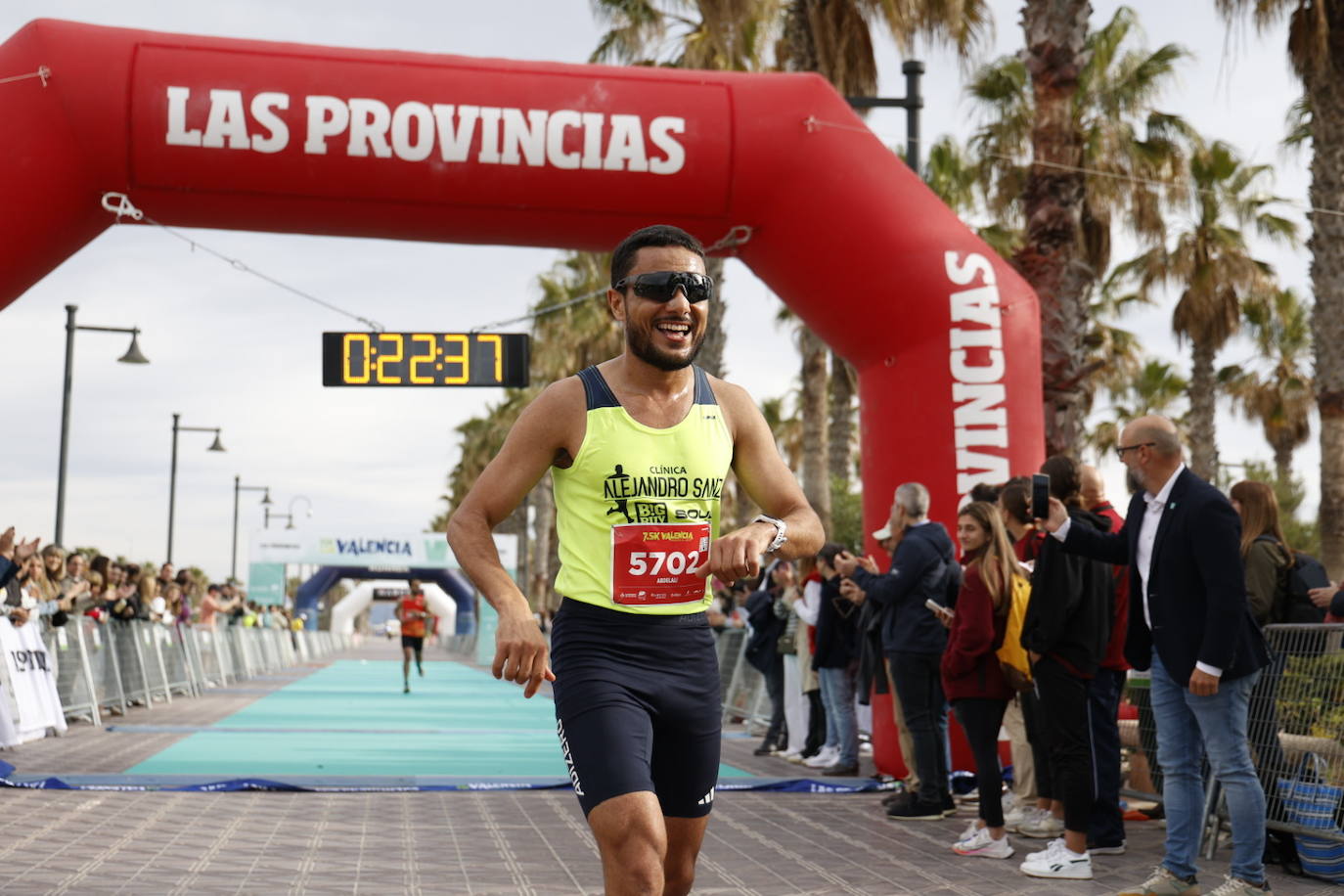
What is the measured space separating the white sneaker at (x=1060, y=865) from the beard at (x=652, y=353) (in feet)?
13.2

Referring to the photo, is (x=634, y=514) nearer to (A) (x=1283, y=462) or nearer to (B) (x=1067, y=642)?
(B) (x=1067, y=642)

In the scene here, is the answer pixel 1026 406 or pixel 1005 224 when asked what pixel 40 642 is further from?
pixel 1005 224

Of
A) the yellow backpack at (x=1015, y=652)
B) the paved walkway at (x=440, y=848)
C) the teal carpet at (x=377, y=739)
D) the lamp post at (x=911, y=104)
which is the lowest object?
the teal carpet at (x=377, y=739)

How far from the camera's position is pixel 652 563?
3641 millimetres

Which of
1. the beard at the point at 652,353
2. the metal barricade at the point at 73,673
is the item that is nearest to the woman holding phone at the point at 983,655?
the beard at the point at 652,353

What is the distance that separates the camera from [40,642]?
1370 centimetres

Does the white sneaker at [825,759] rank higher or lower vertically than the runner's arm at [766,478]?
lower

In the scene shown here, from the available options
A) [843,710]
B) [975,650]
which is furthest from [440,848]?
[843,710]

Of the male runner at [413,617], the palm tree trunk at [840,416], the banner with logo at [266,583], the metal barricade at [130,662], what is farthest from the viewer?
the banner with logo at [266,583]

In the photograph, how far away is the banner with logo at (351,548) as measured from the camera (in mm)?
51375

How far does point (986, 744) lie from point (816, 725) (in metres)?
4.27

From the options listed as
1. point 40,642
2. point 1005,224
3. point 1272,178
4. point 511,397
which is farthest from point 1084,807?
point 511,397

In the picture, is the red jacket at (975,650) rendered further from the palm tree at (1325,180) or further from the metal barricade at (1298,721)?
the palm tree at (1325,180)

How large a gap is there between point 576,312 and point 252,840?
27583 mm
